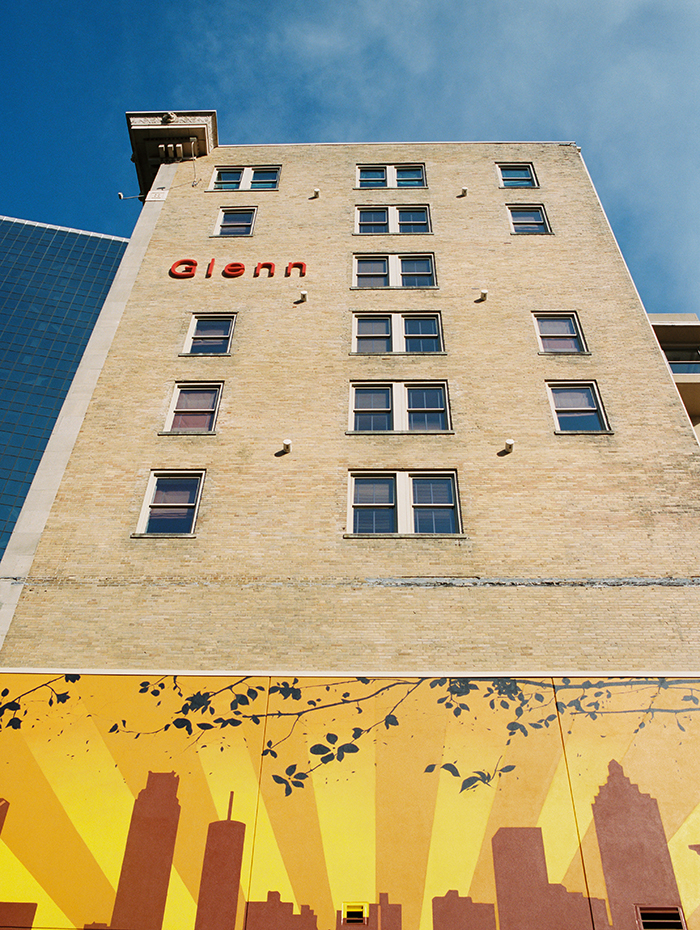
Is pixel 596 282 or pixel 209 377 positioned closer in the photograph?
pixel 209 377

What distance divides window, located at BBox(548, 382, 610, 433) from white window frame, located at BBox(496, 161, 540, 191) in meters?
11.6

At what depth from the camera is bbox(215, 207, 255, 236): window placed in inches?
971

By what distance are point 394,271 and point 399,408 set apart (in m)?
6.74

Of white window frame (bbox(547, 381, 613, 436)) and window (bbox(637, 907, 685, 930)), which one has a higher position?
white window frame (bbox(547, 381, 613, 436))

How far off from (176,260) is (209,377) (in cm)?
639

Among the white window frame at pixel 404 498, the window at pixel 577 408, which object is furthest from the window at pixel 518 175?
the white window frame at pixel 404 498

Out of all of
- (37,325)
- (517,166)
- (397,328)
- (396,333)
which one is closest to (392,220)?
(397,328)

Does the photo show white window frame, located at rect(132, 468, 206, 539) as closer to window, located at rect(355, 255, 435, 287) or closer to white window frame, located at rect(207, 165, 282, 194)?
window, located at rect(355, 255, 435, 287)

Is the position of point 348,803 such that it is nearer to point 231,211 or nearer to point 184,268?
point 184,268

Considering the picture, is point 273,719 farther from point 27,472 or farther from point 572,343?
point 27,472

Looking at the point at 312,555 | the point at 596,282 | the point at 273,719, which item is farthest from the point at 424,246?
the point at 273,719

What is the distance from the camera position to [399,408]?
1836 centimetres

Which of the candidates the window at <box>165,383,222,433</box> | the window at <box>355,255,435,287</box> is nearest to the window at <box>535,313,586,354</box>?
the window at <box>355,255,435,287</box>

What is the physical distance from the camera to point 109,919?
10195mm
